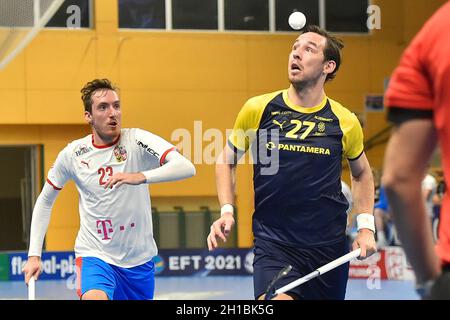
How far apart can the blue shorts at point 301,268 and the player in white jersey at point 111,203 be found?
87cm

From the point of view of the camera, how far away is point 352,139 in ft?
17.5

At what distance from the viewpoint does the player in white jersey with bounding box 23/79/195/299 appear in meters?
5.88

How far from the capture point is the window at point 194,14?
18406mm

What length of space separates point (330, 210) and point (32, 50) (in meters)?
13.2

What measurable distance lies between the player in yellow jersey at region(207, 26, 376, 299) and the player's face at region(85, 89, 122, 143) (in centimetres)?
111

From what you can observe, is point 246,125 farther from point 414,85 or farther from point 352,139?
point 414,85

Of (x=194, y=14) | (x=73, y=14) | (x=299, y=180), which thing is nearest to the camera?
(x=299, y=180)

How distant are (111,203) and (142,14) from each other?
41.3ft

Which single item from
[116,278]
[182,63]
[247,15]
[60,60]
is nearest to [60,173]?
[116,278]

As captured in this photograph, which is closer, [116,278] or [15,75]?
[116,278]

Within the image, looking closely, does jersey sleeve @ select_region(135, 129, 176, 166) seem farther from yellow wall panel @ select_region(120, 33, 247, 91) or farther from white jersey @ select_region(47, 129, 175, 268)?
yellow wall panel @ select_region(120, 33, 247, 91)

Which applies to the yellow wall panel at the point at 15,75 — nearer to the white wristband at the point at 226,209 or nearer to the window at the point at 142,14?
the window at the point at 142,14
